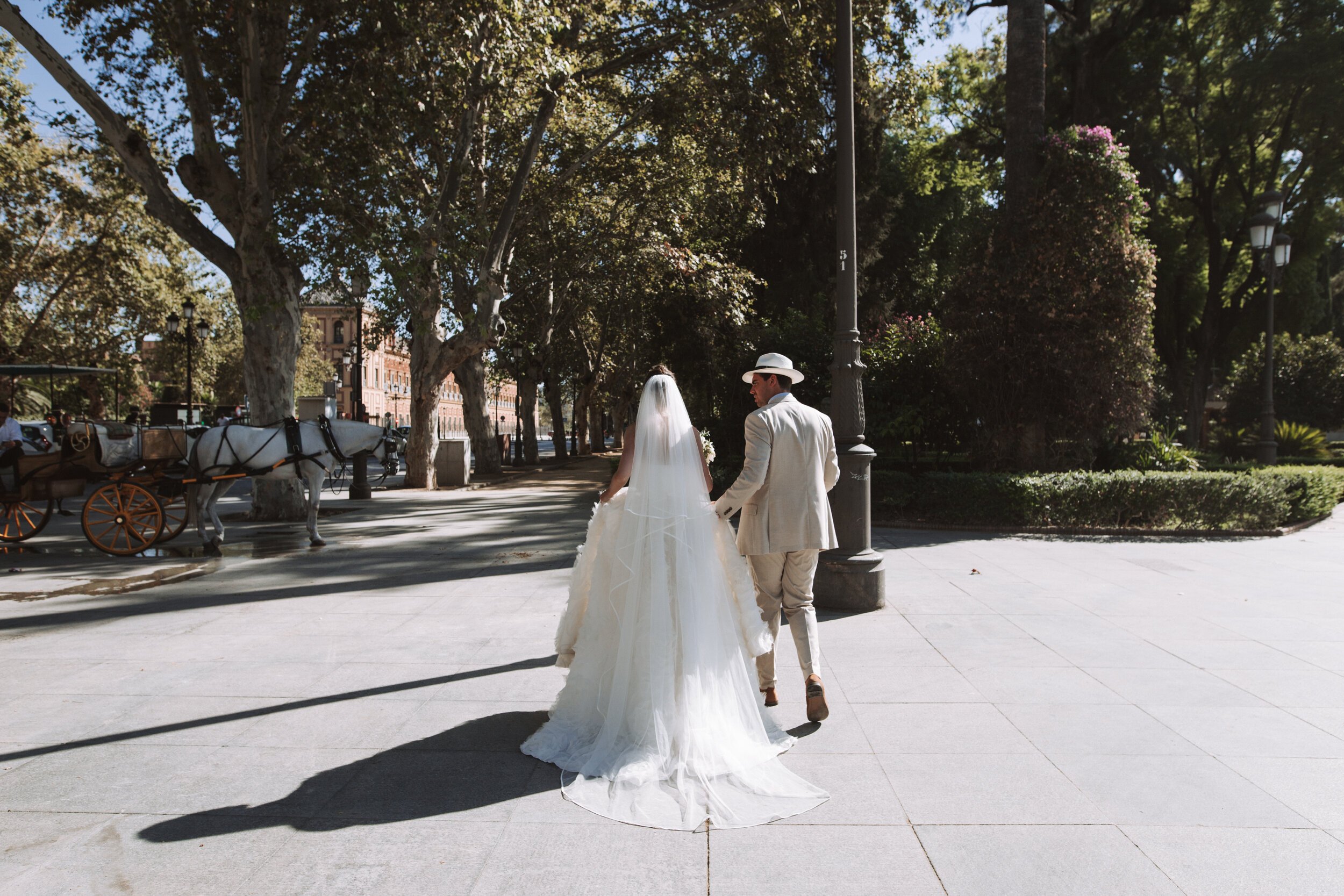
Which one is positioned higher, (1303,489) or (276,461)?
(276,461)

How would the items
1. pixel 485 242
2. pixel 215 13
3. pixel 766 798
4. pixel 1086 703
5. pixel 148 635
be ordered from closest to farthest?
pixel 766 798
pixel 1086 703
pixel 148 635
pixel 215 13
pixel 485 242

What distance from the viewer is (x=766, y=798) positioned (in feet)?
11.9

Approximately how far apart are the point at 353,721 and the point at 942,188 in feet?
86.7

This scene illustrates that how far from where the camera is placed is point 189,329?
88.2 feet

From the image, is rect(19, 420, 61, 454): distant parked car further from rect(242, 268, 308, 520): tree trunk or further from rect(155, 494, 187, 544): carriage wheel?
rect(242, 268, 308, 520): tree trunk

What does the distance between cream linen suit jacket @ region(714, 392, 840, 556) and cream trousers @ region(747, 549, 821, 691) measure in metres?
0.09

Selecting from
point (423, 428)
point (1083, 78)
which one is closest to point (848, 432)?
point (423, 428)

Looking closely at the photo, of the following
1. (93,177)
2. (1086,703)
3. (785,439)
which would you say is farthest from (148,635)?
(93,177)

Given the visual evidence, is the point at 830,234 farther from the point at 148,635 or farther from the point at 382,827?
the point at 382,827

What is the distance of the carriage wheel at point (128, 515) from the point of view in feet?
32.4

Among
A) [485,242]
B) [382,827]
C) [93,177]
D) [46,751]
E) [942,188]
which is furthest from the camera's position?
[942,188]

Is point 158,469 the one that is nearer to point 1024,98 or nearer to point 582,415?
point 1024,98

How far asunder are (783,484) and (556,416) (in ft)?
113

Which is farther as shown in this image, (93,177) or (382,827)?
(93,177)
